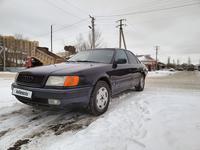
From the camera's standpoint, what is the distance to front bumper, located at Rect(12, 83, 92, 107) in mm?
2664

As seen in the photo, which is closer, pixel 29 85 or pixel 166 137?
pixel 166 137

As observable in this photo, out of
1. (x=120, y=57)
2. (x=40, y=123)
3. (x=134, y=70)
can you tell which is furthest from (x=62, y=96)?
(x=134, y=70)

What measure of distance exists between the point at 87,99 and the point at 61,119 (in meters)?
0.66

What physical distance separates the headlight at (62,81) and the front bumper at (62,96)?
0.10 meters

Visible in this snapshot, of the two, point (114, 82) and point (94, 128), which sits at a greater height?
point (114, 82)

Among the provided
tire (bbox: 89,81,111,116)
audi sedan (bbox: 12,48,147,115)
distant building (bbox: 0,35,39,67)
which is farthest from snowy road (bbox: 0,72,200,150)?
distant building (bbox: 0,35,39,67)

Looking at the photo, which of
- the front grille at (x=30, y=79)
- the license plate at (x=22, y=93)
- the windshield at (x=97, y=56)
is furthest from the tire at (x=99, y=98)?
the license plate at (x=22, y=93)

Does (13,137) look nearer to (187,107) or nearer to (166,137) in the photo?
(166,137)

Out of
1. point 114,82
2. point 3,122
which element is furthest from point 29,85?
point 114,82

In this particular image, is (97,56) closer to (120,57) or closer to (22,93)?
(120,57)

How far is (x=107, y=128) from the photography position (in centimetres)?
262

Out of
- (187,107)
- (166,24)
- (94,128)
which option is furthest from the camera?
(166,24)

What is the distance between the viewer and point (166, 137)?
2314 millimetres

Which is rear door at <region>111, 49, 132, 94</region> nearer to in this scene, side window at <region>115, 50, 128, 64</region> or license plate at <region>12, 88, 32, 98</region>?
side window at <region>115, 50, 128, 64</region>
